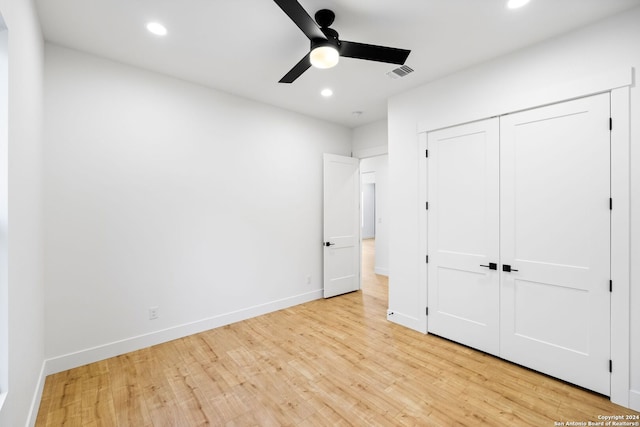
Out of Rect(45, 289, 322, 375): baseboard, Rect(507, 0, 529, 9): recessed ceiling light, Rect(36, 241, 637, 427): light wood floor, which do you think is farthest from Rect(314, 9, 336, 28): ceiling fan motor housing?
Rect(45, 289, 322, 375): baseboard

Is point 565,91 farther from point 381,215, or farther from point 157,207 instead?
point 381,215

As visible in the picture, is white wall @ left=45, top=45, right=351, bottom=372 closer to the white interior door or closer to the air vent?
the white interior door

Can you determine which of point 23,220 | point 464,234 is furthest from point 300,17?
point 464,234

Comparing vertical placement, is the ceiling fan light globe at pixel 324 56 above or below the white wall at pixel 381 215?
above

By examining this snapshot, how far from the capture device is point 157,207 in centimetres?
302

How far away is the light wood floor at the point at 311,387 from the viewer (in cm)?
194

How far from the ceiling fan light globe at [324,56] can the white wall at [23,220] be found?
1630 millimetres

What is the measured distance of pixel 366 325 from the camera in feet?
11.4

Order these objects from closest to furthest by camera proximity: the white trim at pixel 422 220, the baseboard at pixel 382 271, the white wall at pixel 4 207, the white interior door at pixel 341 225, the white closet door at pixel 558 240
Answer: the white wall at pixel 4 207
the white closet door at pixel 558 240
the white trim at pixel 422 220
the white interior door at pixel 341 225
the baseboard at pixel 382 271

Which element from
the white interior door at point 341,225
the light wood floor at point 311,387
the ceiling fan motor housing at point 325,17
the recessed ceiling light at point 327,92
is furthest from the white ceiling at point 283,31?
the light wood floor at point 311,387

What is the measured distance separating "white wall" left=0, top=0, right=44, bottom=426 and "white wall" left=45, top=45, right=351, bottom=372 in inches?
11.7

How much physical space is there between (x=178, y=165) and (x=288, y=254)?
1935mm

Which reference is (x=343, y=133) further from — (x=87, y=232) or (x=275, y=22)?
(x=87, y=232)

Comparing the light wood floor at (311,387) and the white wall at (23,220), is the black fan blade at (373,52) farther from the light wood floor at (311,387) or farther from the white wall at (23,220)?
the light wood floor at (311,387)
